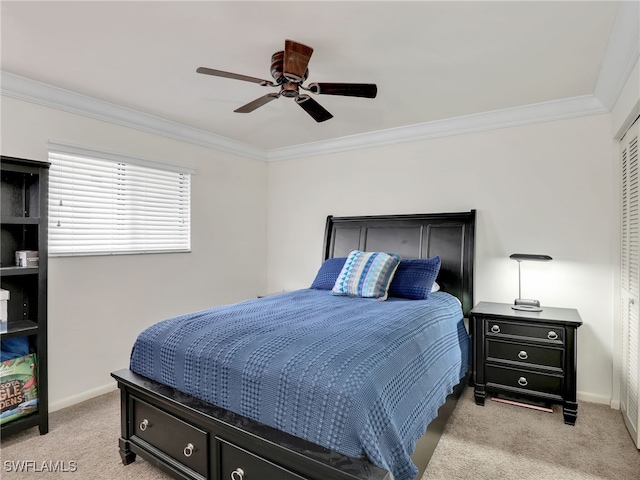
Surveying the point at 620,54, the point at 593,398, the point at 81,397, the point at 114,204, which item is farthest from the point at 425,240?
the point at 81,397

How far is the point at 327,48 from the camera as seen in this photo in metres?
2.24

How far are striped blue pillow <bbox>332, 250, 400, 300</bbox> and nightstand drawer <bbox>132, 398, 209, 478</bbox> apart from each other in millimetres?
1664

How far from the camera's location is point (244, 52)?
7.57ft

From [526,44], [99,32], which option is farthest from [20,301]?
[526,44]

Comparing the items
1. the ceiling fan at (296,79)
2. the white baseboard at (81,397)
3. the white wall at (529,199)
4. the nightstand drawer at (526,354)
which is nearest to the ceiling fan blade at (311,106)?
the ceiling fan at (296,79)

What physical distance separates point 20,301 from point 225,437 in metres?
2.02

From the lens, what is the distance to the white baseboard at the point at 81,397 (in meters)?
2.84

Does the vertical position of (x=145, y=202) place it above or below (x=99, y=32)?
below

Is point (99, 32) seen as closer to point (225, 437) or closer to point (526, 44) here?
point (225, 437)

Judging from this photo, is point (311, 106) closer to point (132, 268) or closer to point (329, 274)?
point (329, 274)

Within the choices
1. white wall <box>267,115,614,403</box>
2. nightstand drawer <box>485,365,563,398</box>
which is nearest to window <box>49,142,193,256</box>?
white wall <box>267,115,614,403</box>

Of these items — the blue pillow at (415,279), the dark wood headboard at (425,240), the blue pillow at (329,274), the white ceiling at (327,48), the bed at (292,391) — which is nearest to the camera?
the bed at (292,391)

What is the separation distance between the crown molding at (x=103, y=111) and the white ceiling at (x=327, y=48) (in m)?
0.07

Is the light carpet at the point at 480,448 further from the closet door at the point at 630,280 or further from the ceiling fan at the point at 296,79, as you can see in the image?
the ceiling fan at the point at 296,79
